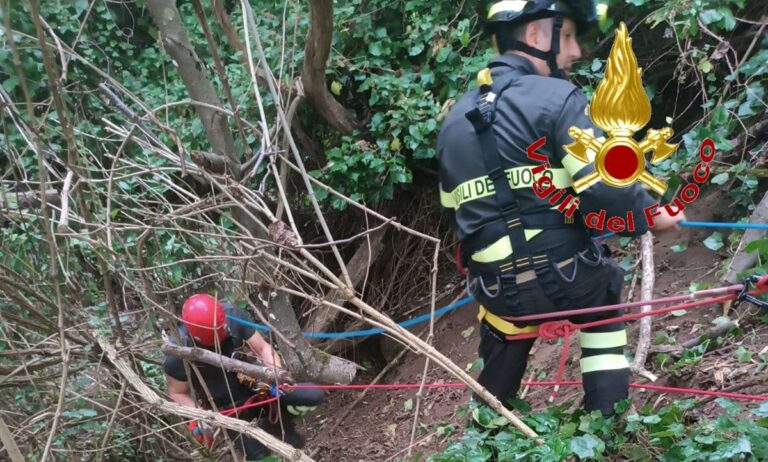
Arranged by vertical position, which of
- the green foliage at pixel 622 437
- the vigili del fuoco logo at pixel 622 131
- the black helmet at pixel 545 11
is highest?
the black helmet at pixel 545 11

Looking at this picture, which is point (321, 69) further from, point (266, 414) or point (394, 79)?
point (266, 414)

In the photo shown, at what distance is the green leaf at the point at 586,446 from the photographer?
7.02ft

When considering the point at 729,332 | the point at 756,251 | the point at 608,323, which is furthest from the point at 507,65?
the point at 729,332

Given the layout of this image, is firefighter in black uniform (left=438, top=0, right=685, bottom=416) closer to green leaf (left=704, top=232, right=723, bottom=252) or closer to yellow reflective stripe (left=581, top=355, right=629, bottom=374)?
yellow reflective stripe (left=581, top=355, right=629, bottom=374)

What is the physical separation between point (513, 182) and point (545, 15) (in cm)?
61

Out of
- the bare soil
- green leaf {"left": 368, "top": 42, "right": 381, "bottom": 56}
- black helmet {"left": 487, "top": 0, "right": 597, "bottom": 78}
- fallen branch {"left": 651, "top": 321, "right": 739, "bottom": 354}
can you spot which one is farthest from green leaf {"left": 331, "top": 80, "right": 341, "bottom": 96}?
fallen branch {"left": 651, "top": 321, "right": 739, "bottom": 354}

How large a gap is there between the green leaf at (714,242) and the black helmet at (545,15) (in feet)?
5.43

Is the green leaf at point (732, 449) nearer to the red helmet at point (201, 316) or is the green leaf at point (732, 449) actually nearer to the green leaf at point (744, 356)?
the green leaf at point (744, 356)

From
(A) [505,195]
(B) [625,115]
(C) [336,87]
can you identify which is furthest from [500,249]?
(C) [336,87]

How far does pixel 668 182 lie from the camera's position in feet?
10.6

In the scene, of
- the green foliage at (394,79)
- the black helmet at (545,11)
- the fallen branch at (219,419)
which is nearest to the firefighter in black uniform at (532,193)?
the black helmet at (545,11)

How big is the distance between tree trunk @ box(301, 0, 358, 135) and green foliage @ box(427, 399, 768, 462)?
2141 millimetres

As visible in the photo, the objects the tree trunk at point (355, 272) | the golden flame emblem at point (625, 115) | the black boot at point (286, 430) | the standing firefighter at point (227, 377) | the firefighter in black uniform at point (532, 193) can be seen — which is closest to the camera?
the golden flame emblem at point (625, 115)

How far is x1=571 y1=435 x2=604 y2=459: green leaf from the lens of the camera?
2.14 metres
